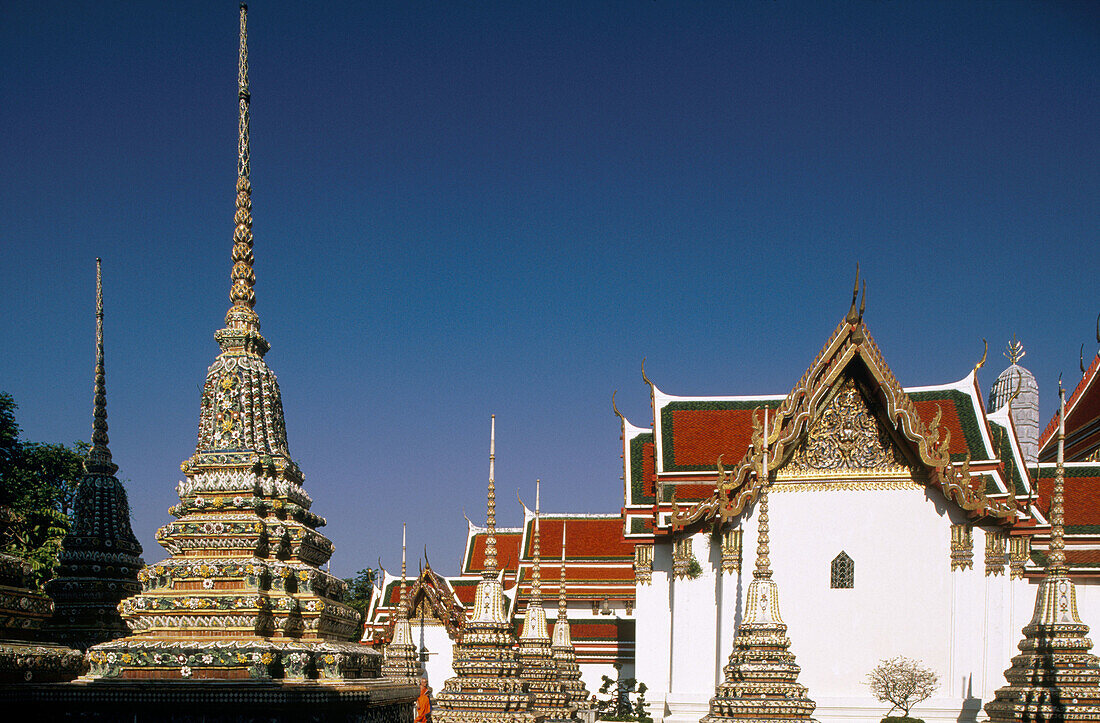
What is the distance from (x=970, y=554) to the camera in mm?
22219

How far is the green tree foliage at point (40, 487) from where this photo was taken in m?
20.8

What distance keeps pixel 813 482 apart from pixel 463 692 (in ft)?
38.4

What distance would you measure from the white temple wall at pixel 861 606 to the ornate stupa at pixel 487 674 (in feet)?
30.3

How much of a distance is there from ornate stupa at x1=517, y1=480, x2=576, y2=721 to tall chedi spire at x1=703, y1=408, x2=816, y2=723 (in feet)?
18.1

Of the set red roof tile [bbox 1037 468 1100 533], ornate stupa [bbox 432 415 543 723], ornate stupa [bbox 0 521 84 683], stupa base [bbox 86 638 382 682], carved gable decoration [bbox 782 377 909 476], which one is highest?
carved gable decoration [bbox 782 377 909 476]

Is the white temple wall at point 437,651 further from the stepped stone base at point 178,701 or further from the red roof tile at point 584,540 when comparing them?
the stepped stone base at point 178,701

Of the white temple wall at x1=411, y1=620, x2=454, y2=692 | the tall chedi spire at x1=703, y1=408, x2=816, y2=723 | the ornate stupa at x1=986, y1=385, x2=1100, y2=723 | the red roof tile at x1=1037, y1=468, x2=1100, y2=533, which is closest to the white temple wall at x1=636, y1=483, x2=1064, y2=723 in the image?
the red roof tile at x1=1037, y1=468, x2=1100, y2=533

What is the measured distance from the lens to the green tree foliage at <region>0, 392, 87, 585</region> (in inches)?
820

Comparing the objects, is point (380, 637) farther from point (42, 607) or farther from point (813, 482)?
point (42, 607)

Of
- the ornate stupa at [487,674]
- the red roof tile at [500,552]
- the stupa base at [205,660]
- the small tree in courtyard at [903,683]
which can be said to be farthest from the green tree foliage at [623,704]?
the stupa base at [205,660]

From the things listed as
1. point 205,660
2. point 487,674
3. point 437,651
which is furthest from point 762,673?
point 437,651

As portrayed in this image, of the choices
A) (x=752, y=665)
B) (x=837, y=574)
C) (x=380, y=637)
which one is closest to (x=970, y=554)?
(x=837, y=574)

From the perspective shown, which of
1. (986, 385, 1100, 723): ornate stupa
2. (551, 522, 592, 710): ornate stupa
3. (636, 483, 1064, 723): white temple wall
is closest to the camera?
(986, 385, 1100, 723): ornate stupa

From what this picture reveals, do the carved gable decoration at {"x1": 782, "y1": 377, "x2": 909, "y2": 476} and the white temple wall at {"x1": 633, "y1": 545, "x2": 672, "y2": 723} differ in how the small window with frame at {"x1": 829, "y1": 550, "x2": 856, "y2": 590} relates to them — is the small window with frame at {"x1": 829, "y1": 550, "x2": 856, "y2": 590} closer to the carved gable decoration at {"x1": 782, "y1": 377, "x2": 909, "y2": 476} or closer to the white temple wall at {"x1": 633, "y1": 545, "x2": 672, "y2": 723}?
the carved gable decoration at {"x1": 782, "y1": 377, "x2": 909, "y2": 476}
